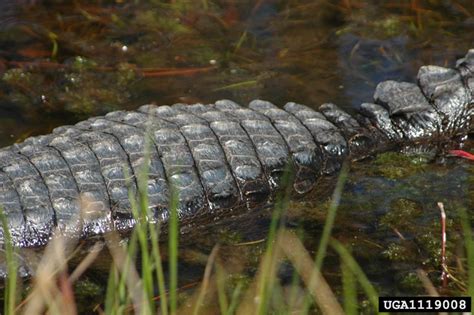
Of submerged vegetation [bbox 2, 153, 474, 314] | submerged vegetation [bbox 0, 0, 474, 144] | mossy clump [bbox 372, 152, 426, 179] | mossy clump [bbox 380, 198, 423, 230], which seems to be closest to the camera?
submerged vegetation [bbox 2, 153, 474, 314]

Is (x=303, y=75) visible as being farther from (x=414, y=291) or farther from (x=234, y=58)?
(x=414, y=291)

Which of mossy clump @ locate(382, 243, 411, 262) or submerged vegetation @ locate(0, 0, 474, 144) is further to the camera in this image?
submerged vegetation @ locate(0, 0, 474, 144)

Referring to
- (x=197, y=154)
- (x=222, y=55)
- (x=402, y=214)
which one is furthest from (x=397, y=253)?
(x=222, y=55)

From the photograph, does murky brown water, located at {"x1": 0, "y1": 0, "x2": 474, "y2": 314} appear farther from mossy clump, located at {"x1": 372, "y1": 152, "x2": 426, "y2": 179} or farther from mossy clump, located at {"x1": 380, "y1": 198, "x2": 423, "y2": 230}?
mossy clump, located at {"x1": 380, "y1": 198, "x2": 423, "y2": 230}

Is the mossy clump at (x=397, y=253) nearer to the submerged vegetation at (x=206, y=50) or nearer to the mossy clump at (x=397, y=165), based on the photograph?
the mossy clump at (x=397, y=165)

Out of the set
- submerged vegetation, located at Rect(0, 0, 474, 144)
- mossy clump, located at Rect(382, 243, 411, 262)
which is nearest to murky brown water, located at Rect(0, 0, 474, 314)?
submerged vegetation, located at Rect(0, 0, 474, 144)

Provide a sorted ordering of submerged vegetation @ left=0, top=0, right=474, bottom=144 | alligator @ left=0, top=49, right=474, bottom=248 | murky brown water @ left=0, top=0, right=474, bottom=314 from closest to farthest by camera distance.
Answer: alligator @ left=0, top=49, right=474, bottom=248, murky brown water @ left=0, top=0, right=474, bottom=314, submerged vegetation @ left=0, top=0, right=474, bottom=144
